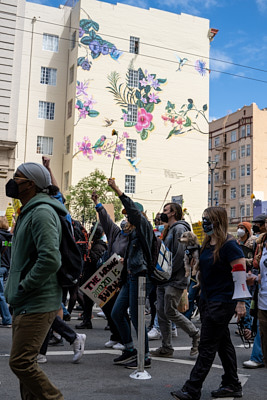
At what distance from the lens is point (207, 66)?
51.0 m

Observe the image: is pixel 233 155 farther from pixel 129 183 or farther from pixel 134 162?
pixel 129 183

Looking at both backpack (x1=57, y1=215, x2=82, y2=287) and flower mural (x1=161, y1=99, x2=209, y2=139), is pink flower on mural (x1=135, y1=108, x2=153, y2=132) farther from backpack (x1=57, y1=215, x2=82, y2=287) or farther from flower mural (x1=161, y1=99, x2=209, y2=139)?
backpack (x1=57, y1=215, x2=82, y2=287)

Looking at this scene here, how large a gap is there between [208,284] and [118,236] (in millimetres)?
2767

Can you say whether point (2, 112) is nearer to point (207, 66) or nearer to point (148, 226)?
point (148, 226)

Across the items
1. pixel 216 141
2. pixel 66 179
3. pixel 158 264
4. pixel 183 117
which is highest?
pixel 216 141

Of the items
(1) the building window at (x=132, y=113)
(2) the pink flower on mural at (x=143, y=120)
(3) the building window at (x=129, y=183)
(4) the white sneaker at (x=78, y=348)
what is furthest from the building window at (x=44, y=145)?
(4) the white sneaker at (x=78, y=348)

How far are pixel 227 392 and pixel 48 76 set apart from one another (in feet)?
141

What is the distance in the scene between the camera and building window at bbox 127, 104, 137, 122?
1805 inches

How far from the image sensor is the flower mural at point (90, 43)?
43625 mm

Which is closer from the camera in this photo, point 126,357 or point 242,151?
point 126,357

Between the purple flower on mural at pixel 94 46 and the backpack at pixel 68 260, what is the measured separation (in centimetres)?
4263

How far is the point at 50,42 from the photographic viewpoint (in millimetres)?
45125

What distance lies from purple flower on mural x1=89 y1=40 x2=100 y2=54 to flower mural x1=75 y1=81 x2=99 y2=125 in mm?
2998

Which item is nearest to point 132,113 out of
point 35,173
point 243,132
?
point 243,132
